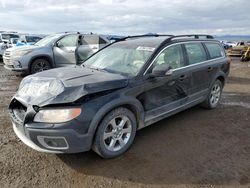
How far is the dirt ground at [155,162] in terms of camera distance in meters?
2.90

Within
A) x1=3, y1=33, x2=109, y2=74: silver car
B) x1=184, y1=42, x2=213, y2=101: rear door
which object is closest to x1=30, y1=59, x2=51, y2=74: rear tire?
x1=3, y1=33, x2=109, y2=74: silver car

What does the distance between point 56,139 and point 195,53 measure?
3255 millimetres

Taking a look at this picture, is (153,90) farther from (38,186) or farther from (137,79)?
(38,186)

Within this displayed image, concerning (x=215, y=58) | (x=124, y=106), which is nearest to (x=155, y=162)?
(x=124, y=106)

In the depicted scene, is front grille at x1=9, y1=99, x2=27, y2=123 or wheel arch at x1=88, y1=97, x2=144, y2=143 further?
front grille at x1=9, y1=99, x2=27, y2=123

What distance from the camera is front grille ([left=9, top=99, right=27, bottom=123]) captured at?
3.16 meters

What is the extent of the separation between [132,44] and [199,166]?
2336mm

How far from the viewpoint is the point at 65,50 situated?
9289 mm

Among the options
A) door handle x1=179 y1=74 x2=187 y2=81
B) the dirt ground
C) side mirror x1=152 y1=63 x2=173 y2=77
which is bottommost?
the dirt ground

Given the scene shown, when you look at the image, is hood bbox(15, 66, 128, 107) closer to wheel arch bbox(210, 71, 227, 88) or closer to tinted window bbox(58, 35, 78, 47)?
wheel arch bbox(210, 71, 227, 88)

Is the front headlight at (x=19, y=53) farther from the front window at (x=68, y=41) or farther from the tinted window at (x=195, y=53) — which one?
the tinted window at (x=195, y=53)

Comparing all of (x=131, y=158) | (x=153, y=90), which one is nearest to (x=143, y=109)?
(x=153, y=90)

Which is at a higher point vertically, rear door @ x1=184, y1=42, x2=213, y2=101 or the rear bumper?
rear door @ x1=184, y1=42, x2=213, y2=101

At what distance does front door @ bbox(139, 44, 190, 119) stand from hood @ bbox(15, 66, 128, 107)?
52cm
